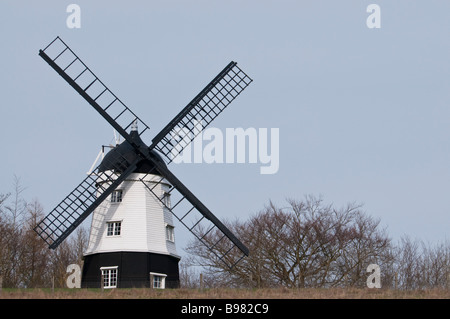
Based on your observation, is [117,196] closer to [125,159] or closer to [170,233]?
[125,159]

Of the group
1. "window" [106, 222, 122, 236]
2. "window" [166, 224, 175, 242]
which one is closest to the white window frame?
"window" [106, 222, 122, 236]

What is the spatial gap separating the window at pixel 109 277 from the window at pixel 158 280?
150cm

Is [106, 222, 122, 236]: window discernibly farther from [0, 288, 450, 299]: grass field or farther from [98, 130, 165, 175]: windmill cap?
[0, 288, 450, 299]: grass field

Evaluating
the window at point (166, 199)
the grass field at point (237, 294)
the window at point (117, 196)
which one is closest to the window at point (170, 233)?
the window at point (166, 199)

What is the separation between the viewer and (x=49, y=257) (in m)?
50.0

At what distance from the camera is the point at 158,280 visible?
29.0 metres

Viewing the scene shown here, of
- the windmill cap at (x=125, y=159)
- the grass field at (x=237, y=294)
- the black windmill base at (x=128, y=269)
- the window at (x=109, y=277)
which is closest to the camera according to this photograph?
the grass field at (x=237, y=294)

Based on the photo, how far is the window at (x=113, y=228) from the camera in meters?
29.2

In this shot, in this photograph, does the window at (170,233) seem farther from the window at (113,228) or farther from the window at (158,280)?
the window at (113,228)

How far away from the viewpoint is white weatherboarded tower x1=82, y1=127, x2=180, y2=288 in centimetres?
2858

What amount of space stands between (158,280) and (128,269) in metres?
1.39

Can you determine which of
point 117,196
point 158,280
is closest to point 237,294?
point 158,280
